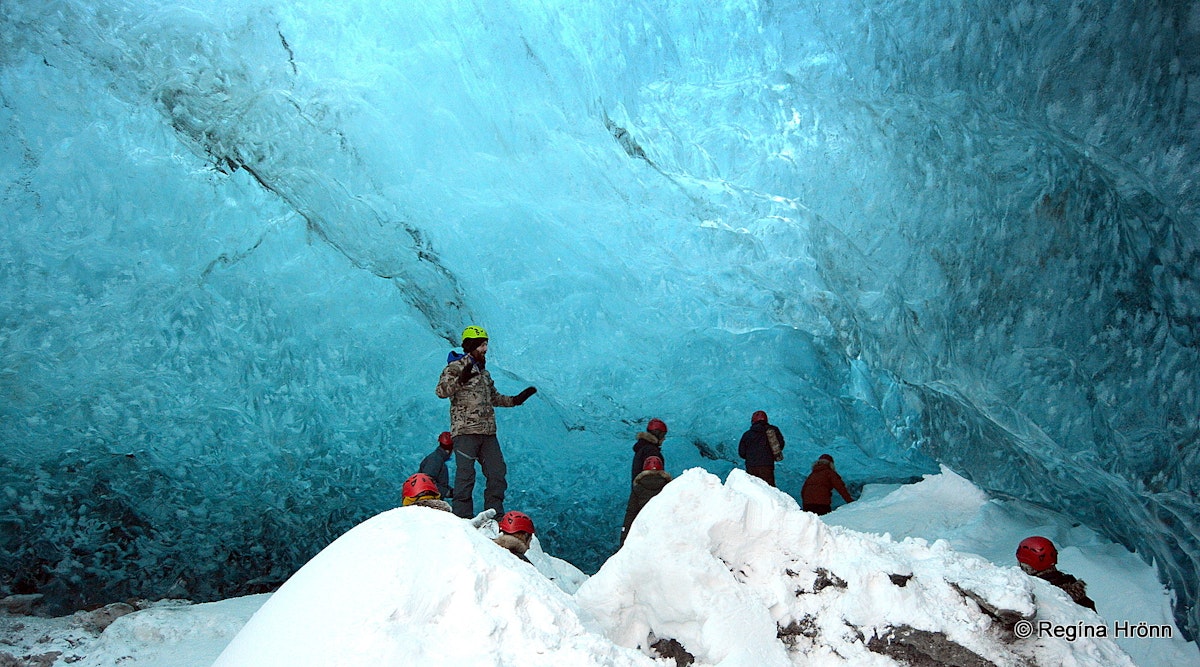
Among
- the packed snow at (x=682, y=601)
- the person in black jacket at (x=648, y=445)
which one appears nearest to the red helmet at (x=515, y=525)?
the packed snow at (x=682, y=601)

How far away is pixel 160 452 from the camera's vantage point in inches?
279

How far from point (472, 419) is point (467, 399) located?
122mm

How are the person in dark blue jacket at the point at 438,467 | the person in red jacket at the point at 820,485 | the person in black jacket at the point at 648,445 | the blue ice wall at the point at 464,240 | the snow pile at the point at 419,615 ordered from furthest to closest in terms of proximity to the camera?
the person in red jacket at the point at 820,485 < the person in black jacket at the point at 648,445 < the person in dark blue jacket at the point at 438,467 < the blue ice wall at the point at 464,240 < the snow pile at the point at 419,615

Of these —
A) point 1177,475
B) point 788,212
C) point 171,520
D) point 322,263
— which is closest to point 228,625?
point 171,520

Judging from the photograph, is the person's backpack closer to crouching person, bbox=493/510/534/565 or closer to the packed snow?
the packed snow

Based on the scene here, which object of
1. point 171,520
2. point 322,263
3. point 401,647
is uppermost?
point 322,263

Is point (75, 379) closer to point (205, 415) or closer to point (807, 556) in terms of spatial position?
point (205, 415)

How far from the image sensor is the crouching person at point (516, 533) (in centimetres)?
322

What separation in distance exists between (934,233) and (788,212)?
126cm

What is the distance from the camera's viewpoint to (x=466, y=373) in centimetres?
500

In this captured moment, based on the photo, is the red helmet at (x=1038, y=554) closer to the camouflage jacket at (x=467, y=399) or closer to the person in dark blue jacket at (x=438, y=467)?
the camouflage jacket at (x=467, y=399)

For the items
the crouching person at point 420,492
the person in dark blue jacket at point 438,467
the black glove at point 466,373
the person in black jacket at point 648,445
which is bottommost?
the crouching person at point 420,492

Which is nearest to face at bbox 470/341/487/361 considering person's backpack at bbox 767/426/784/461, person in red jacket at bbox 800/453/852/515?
person's backpack at bbox 767/426/784/461

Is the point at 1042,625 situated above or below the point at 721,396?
below
